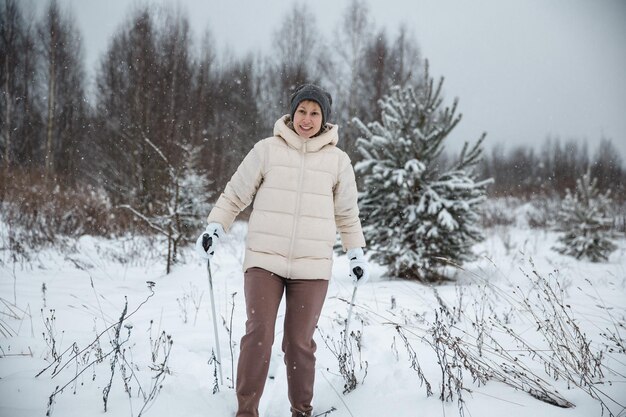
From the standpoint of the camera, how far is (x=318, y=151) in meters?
2.18

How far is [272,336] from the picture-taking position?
77.8 inches

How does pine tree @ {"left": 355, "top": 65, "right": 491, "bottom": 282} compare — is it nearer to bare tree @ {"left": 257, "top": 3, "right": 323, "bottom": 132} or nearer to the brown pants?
the brown pants

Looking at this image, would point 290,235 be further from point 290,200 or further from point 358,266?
point 358,266

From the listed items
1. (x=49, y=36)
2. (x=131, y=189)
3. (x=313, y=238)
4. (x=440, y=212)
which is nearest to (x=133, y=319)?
(x=313, y=238)

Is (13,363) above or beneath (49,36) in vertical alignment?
beneath

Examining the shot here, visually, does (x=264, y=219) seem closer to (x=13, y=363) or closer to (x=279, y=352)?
(x=279, y=352)

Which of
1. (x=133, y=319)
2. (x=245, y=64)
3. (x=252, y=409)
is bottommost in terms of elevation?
(x=133, y=319)

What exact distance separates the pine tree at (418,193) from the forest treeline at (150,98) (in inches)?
140

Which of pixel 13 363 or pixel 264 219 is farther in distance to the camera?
pixel 13 363

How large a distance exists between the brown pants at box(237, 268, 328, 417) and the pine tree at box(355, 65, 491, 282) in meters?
4.21

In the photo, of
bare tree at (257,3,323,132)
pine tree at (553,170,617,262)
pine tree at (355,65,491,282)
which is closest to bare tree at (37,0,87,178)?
bare tree at (257,3,323,132)

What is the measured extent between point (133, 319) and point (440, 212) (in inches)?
179

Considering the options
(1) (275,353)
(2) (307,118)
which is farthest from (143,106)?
(2) (307,118)

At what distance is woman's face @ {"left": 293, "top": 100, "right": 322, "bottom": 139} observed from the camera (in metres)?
2.15
